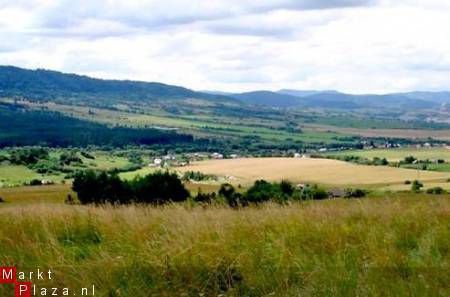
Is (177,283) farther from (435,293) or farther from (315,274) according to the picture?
(435,293)

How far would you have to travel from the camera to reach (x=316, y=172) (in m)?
97.1

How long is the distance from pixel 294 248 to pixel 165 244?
1605mm

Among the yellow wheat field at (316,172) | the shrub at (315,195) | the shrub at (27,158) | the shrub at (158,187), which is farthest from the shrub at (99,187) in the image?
the shrub at (27,158)

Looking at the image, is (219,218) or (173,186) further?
(173,186)

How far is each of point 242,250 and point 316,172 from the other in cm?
9020

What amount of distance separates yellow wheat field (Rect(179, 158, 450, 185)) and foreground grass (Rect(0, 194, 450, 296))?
216 feet

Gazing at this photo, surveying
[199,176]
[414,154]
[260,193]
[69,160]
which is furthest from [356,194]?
[69,160]

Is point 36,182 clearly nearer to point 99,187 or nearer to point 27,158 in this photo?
point 27,158

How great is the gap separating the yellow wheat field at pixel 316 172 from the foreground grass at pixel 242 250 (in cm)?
6599

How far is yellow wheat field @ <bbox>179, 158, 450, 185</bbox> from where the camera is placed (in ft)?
268

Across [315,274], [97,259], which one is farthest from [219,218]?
[315,274]

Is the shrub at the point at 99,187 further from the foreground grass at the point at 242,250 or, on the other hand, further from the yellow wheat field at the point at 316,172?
the yellow wheat field at the point at 316,172

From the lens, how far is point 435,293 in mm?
6258

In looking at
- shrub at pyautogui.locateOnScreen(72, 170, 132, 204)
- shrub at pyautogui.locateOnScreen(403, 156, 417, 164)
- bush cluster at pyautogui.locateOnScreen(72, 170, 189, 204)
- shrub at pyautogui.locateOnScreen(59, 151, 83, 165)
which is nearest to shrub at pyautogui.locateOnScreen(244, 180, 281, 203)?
bush cluster at pyautogui.locateOnScreen(72, 170, 189, 204)
